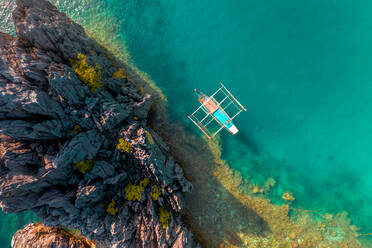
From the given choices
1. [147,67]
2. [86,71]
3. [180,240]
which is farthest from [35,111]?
[180,240]

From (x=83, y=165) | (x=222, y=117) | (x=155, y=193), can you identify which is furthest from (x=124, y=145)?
(x=222, y=117)

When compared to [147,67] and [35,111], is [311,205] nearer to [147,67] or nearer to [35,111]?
[147,67]

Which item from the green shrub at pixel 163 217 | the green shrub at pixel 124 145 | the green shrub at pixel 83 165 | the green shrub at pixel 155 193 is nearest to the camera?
the green shrub at pixel 83 165

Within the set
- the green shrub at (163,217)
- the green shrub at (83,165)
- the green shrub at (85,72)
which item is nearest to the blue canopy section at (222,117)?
the green shrub at (163,217)

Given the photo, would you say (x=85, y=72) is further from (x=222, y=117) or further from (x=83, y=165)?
(x=222, y=117)

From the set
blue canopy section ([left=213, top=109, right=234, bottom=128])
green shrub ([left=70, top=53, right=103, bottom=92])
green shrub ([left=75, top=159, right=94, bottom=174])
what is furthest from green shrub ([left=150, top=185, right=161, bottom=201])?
green shrub ([left=70, top=53, right=103, bottom=92])

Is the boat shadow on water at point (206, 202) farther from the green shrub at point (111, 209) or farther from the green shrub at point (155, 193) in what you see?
the green shrub at point (111, 209)

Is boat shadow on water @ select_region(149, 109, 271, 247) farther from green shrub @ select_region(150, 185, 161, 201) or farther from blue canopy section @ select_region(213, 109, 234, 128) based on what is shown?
green shrub @ select_region(150, 185, 161, 201)
